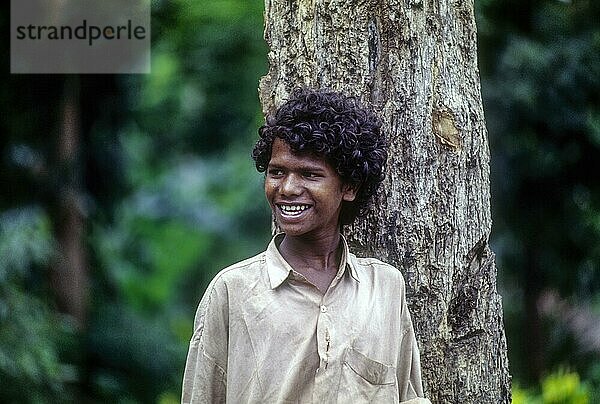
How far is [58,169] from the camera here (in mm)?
7965

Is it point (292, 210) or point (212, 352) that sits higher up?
point (292, 210)

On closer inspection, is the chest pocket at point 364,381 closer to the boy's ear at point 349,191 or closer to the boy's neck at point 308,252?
the boy's neck at point 308,252

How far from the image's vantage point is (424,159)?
3.57 meters

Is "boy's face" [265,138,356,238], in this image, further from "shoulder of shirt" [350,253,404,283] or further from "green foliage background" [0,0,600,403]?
"green foliage background" [0,0,600,403]

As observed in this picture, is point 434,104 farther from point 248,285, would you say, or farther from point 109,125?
point 109,125

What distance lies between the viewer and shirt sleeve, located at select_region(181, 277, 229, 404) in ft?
9.77

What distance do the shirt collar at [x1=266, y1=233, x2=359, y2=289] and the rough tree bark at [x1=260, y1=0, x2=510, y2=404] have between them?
48 cm

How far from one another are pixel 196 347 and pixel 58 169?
5.25 m

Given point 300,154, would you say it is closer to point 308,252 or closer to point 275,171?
point 275,171

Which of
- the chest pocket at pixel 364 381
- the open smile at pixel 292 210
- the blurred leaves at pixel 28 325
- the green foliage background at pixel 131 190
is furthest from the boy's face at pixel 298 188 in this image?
the blurred leaves at pixel 28 325

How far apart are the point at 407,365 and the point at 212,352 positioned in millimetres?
628

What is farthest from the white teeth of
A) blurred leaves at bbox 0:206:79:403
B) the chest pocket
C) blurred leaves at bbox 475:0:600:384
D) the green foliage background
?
blurred leaves at bbox 475:0:600:384

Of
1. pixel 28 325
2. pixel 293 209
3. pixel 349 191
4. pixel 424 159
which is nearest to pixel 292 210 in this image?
pixel 293 209

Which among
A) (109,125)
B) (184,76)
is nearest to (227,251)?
(184,76)
